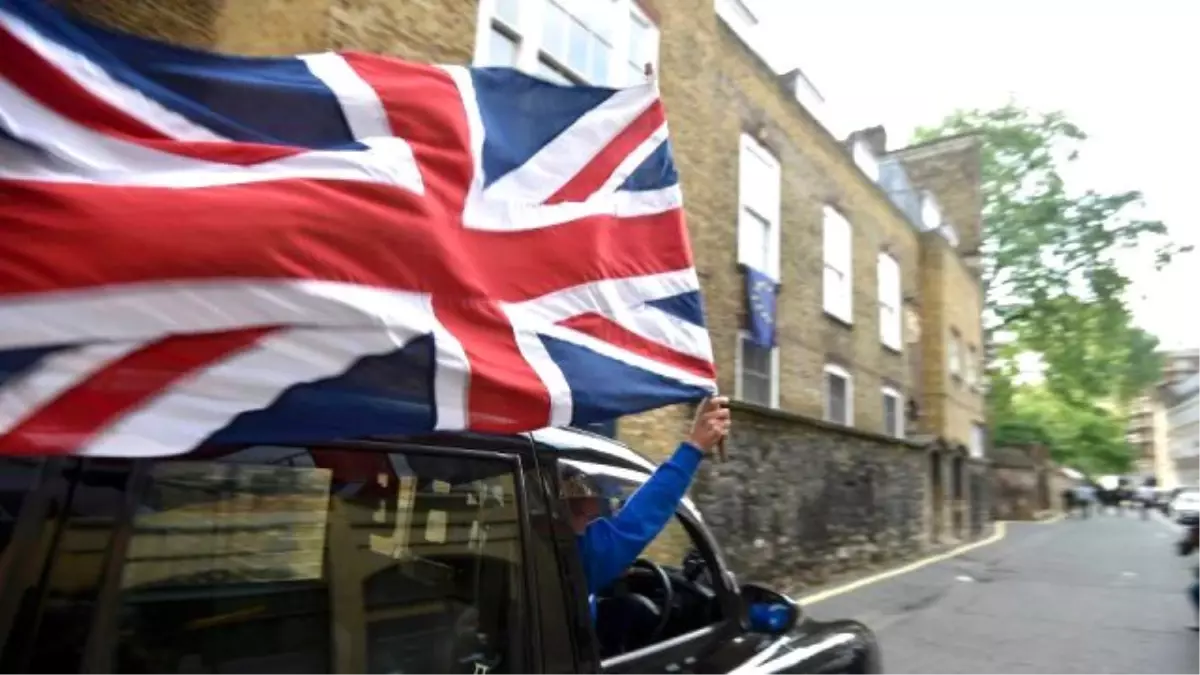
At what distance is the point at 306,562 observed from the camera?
170 centimetres

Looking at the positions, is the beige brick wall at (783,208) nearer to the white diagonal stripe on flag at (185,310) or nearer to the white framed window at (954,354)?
the white framed window at (954,354)

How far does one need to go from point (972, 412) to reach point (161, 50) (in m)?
25.7

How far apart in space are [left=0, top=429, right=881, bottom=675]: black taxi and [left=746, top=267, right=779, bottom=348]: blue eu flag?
9.22m

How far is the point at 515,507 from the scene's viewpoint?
2.02 meters

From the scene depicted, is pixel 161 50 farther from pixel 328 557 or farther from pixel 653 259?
pixel 653 259

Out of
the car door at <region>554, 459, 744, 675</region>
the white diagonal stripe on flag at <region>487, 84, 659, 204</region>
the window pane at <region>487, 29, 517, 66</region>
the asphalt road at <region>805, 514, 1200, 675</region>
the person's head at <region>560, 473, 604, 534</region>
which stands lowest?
the asphalt road at <region>805, 514, 1200, 675</region>

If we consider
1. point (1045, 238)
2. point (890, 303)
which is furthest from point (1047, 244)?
point (890, 303)

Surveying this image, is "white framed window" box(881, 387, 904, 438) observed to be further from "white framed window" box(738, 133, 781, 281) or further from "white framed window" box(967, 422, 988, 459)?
"white framed window" box(967, 422, 988, 459)

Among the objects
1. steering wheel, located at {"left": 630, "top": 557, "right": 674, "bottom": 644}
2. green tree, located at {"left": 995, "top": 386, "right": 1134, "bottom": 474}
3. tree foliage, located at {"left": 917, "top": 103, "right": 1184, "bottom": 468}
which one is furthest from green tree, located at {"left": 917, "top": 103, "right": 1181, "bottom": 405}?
steering wheel, located at {"left": 630, "top": 557, "right": 674, "bottom": 644}

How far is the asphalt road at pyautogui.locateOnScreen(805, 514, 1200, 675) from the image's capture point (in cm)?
717

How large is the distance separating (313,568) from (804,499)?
10238 mm

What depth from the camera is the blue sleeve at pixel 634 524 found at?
7.50 ft

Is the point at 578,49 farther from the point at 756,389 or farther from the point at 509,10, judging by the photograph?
the point at 756,389

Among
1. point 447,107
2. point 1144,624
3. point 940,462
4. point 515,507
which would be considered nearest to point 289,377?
point 515,507
